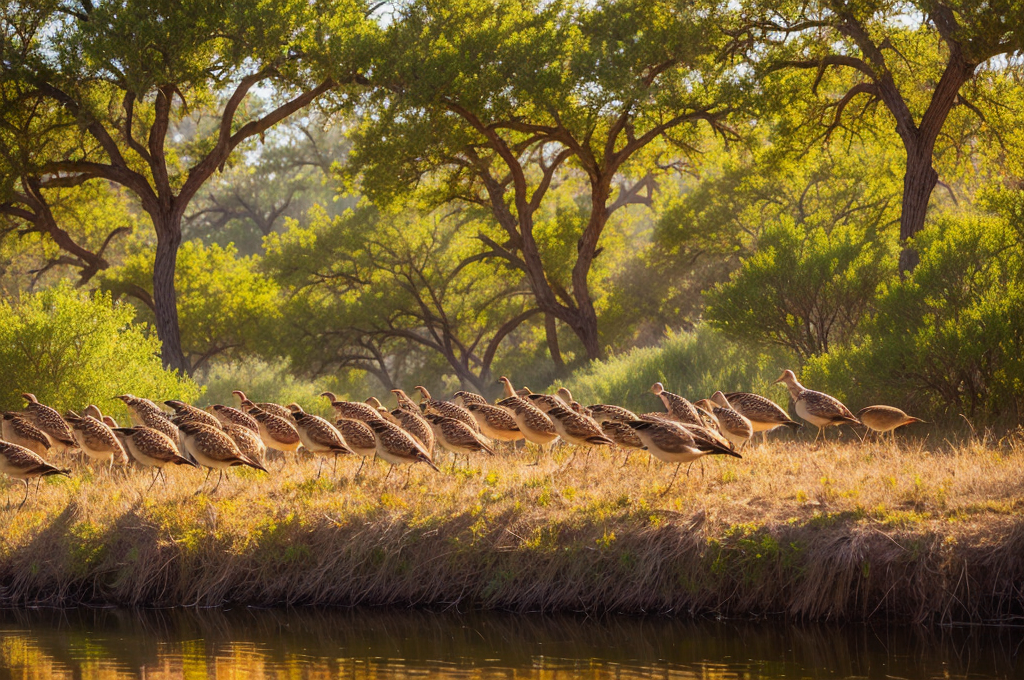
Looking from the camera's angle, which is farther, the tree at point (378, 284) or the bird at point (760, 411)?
the tree at point (378, 284)

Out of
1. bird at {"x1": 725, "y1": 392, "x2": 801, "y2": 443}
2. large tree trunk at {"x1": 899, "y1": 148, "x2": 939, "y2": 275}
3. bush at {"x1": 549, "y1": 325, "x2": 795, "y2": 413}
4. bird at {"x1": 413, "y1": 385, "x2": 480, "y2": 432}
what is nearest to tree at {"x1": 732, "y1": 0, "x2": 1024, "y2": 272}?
large tree trunk at {"x1": 899, "y1": 148, "x2": 939, "y2": 275}

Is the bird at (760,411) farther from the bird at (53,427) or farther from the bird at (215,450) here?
the bird at (53,427)

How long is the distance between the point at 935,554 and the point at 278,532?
732 centimetres

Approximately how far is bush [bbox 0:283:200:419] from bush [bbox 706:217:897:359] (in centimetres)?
1287

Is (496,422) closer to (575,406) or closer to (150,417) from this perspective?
(575,406)

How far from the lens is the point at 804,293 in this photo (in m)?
23.5

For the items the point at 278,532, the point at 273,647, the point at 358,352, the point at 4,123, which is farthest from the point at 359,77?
the point at 273,647

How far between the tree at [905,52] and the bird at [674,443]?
33.5 ft

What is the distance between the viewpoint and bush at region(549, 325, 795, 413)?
24266 mm

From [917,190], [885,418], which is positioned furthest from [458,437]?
[917,190]

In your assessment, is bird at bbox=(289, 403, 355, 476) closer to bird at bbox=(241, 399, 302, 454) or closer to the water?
bird at bbox=(241, 399, 302, 454)

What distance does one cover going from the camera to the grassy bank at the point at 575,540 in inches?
440

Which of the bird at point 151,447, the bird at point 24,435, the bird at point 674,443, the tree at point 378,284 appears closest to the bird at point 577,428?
the bird at point 674,443

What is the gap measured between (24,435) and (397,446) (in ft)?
19.5
